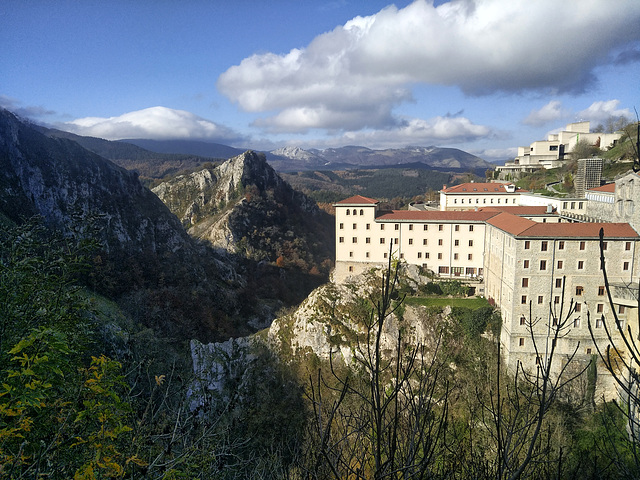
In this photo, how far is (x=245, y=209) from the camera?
287 feet

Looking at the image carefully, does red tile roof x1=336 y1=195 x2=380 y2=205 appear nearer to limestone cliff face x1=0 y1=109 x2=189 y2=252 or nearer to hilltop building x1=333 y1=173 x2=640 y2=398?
hilltop building x1=333 y1=173 x2=640 y2=398

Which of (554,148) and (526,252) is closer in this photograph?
(526,252)

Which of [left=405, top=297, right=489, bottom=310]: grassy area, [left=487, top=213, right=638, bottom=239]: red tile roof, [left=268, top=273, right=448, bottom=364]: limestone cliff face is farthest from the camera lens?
[left=405, top=297, right=489, bottom=310]: grassy area

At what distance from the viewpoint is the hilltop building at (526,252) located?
3027cm

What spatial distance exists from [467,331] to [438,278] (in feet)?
31.1

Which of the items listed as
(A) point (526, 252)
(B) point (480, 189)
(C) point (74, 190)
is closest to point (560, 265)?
(A) point (526, 252)

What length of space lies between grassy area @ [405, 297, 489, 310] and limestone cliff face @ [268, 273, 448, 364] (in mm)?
1159

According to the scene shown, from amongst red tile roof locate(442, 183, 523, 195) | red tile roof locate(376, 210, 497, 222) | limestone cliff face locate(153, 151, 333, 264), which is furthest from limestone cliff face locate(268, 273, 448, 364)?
limestone cliff face locate(153, 151, 333, 264)

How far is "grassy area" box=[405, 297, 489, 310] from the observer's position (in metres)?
35.8

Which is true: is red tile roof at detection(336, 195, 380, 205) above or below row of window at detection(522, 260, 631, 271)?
above

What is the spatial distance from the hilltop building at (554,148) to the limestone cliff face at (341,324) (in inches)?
2160

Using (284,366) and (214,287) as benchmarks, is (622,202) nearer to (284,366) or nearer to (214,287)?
(284,366)

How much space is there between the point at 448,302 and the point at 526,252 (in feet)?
27.6

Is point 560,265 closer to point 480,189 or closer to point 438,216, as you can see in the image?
point 438,216
